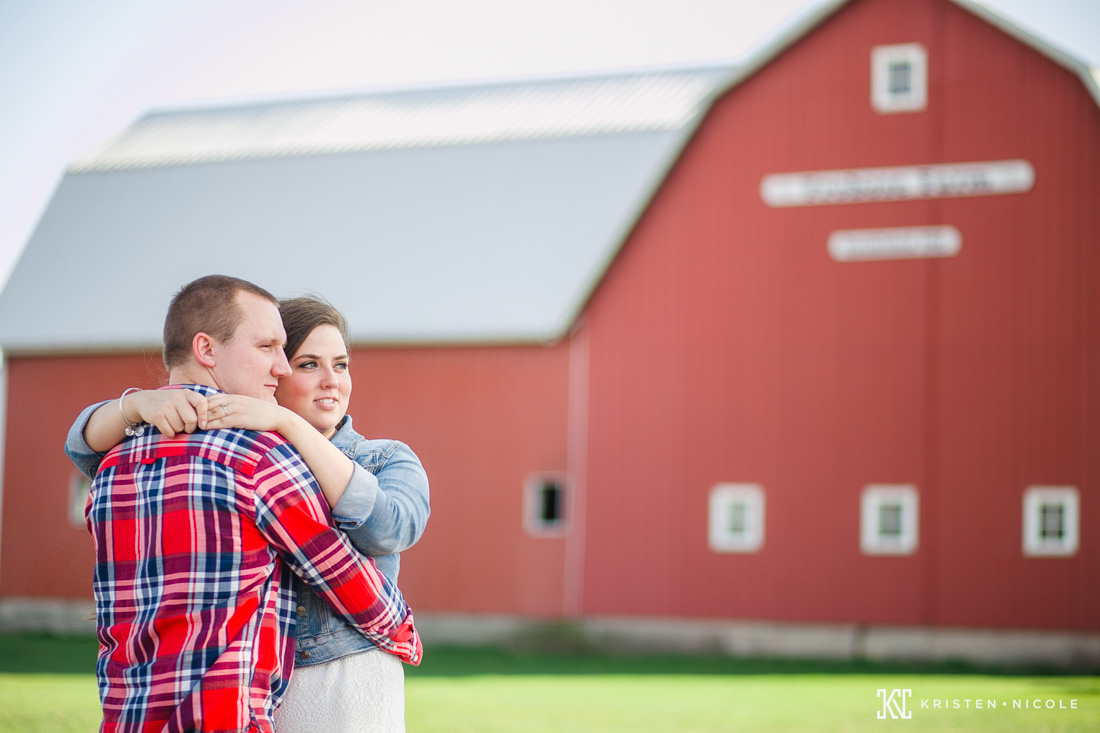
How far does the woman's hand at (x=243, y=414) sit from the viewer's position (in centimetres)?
212

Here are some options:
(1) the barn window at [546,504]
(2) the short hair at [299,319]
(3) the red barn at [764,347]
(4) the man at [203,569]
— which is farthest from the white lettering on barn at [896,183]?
(4) the man at [203,569]

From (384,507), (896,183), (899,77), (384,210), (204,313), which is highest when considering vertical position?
(899,77)

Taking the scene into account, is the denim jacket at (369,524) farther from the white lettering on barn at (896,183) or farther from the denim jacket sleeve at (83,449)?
the white lettering on barn at (896,183)

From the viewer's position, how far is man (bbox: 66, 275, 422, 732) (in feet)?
6.68

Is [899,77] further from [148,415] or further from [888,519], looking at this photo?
[148,415]

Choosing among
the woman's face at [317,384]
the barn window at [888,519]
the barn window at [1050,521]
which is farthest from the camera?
the barn window at [888,519]

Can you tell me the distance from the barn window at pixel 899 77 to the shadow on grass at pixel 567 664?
6.92 meters

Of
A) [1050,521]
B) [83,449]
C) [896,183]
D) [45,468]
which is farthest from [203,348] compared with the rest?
[45,468]

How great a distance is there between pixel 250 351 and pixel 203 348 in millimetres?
84

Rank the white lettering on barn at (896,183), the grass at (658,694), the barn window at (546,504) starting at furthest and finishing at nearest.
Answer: the barn window at (546,504)
the white lettering on barn at (896,183)
the grass at (658,694)

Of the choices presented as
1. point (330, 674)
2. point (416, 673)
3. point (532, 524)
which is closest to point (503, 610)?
point (532, 524)

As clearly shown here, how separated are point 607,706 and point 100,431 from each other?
8.58 m

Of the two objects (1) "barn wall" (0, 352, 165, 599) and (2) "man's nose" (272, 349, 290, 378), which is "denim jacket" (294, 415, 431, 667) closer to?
(2) "man's nose" (272, 349, 290, 378)

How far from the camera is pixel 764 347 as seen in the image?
624 inches
